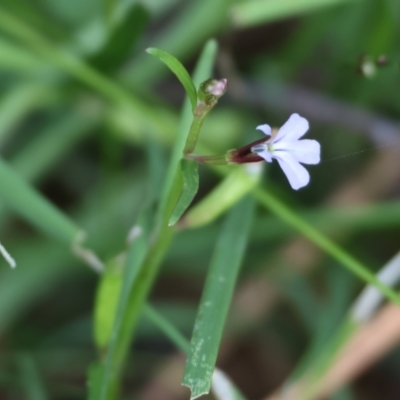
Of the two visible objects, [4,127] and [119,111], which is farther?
[119,111]

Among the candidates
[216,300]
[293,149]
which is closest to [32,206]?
[216,300]

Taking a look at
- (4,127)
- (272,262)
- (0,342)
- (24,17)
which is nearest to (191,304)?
(272,262)

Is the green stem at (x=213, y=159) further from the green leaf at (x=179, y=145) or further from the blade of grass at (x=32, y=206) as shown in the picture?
the blade of grass at (x=32, y=206)

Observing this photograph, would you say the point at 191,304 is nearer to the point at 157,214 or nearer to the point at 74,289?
the point at 74,289

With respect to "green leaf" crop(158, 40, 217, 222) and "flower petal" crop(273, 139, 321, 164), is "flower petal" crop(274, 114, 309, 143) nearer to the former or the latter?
"flower petal" crop(273, 139, 321, 164)

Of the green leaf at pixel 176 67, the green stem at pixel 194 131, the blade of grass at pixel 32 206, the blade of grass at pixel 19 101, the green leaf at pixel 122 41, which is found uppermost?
the blade of grass at pixel 19 101

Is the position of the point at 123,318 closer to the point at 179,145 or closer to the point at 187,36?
the point at 179,145

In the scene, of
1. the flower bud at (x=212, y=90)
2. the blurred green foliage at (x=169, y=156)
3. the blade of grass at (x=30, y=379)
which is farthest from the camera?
the blurred green foliage at (x=169, y=156)

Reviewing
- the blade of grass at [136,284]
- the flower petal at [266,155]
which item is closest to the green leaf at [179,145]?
the blade of grass at [136,284]

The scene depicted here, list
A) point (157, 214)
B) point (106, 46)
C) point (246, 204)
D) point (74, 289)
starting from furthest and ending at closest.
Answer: point (74, 289) < point (106, 46) < point (246, 204) < point (157, 214)
